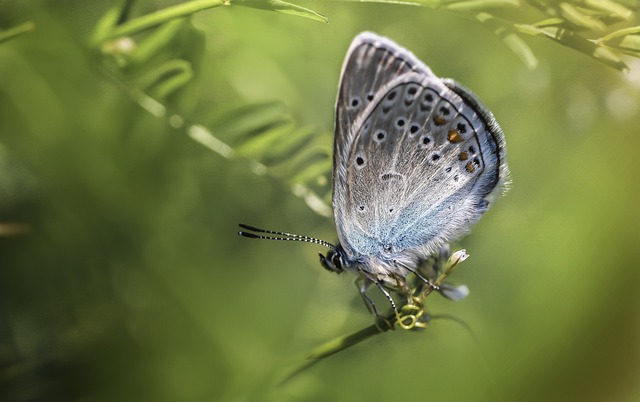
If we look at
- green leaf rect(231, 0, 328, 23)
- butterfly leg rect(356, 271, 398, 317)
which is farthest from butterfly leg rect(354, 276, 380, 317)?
green leaf rect(231, 0, 328, 23)

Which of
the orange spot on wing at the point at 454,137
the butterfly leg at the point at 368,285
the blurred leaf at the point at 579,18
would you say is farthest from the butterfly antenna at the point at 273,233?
the blurred leaf at the point at 579,18

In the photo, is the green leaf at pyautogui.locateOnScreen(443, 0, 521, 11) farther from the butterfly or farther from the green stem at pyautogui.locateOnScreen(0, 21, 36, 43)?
the green stem at pyautogui.locateOnScreen(0, 21, 36, 43)

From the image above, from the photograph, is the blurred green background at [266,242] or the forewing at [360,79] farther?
the blurred green background at [266,242]

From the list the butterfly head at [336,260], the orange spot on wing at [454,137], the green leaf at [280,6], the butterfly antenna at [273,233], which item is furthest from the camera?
the butterfly antenna at [273,233]

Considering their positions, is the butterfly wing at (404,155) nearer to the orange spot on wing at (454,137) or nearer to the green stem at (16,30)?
the orange spot on wing at (454,137)

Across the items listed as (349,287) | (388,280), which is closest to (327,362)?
(349,287)

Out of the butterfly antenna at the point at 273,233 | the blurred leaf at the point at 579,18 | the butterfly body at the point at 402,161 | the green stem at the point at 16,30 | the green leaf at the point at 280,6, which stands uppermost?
the blurred leaf at the point at 579,18

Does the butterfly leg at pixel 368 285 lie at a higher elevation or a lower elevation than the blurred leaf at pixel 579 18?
lower

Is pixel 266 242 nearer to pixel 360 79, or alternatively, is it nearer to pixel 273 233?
pixel 273 233
